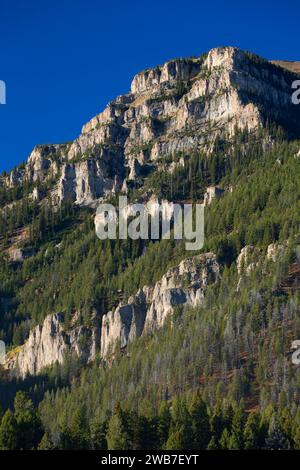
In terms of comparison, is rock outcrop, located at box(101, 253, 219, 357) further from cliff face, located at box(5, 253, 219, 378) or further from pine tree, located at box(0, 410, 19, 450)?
pine tree, located at box(0, 410, 19, 450)

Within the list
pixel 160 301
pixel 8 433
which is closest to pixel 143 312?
pixel 160 301

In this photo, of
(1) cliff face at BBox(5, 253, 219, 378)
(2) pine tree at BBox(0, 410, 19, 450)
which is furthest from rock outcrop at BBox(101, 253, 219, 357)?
(2) pine tree at BBox(0, 410, 19, 450)

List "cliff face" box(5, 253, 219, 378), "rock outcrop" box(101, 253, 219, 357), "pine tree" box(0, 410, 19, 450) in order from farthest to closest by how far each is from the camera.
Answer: "cliff face" box(5, 253, 219, 378), "rock outcrop" box(101, 253, 219, 357), "pine tree" box(0, 410, 19, 450)

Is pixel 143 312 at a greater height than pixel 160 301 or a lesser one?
lesser

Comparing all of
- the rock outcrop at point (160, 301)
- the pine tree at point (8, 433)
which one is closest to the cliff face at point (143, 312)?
the rock outcrop at point (160, 301)

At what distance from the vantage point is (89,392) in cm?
16350

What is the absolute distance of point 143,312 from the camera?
634ft

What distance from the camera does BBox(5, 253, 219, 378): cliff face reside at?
609 feet

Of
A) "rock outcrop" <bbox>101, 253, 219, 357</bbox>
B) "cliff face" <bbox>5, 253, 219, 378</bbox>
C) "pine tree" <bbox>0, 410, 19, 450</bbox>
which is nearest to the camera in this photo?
"pine tree" <bbox>0, 410, 19, 450</bbox>

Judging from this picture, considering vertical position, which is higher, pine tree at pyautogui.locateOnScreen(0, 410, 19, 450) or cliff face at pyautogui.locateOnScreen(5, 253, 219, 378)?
cliff face at pyautogui.locateOnScreen(5, 253, 219, 378)

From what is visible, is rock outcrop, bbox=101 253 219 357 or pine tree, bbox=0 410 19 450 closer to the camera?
pine tree, bbox=0 410 19 450

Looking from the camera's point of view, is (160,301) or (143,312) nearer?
(160,301)

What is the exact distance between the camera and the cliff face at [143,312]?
185500 millimetres

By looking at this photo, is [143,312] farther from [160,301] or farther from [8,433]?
[8,433]
